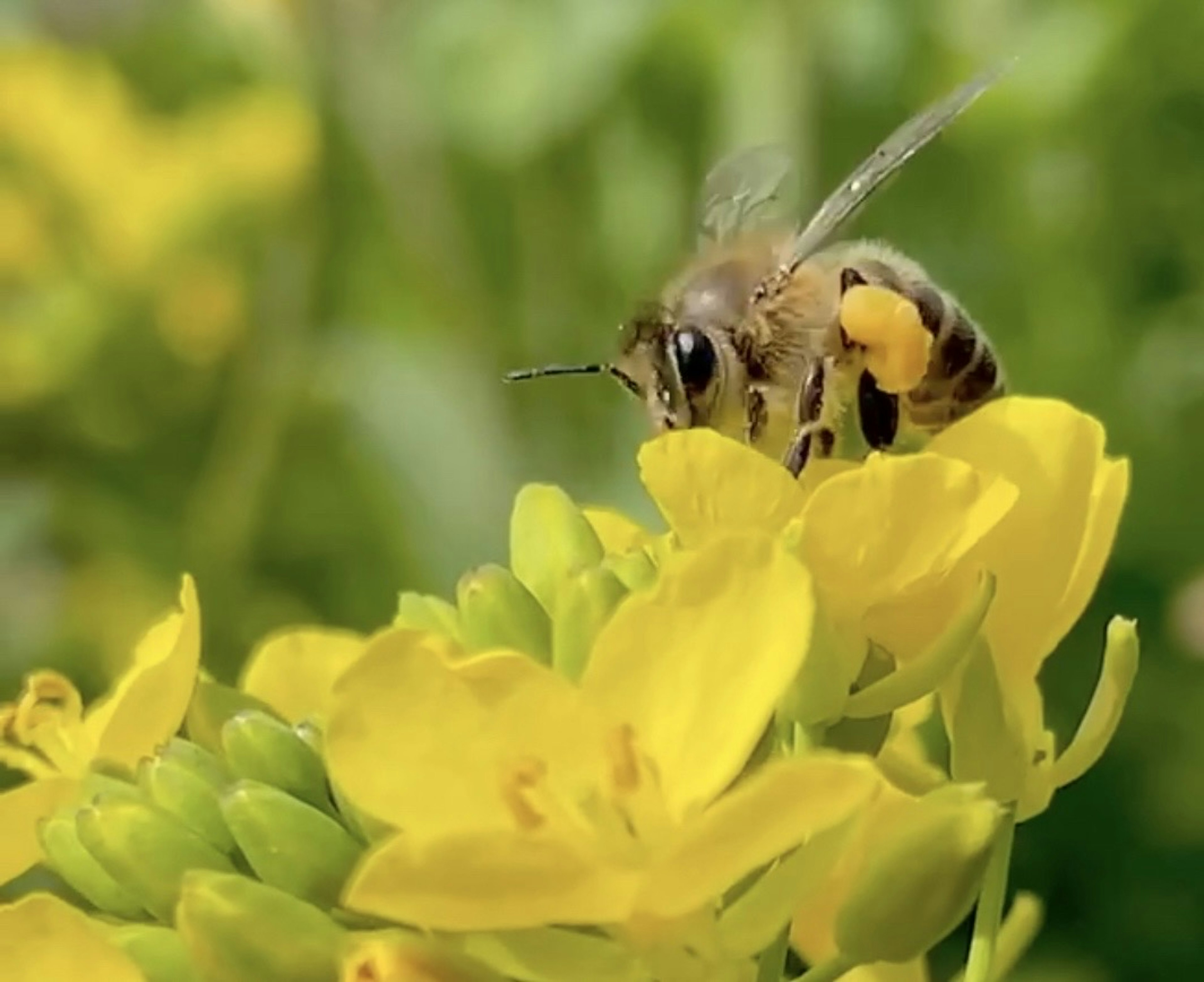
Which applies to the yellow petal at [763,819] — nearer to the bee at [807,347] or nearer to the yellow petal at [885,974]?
the yellow petal at [885,974]

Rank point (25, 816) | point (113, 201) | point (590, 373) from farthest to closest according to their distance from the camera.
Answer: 1. point (113, 201)
2. point (590, 373)
3. point (25, 816)

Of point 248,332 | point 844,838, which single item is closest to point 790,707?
point 844,838

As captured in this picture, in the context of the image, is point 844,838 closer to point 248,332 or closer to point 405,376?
point 405,376

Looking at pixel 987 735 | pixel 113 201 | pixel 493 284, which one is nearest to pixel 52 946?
pixel 987 735

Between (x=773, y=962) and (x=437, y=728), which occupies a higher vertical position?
(x=437, y=728)

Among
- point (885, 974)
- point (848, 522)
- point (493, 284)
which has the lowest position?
point (493, 284)

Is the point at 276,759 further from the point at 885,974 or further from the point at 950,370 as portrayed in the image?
the point at 950,370
